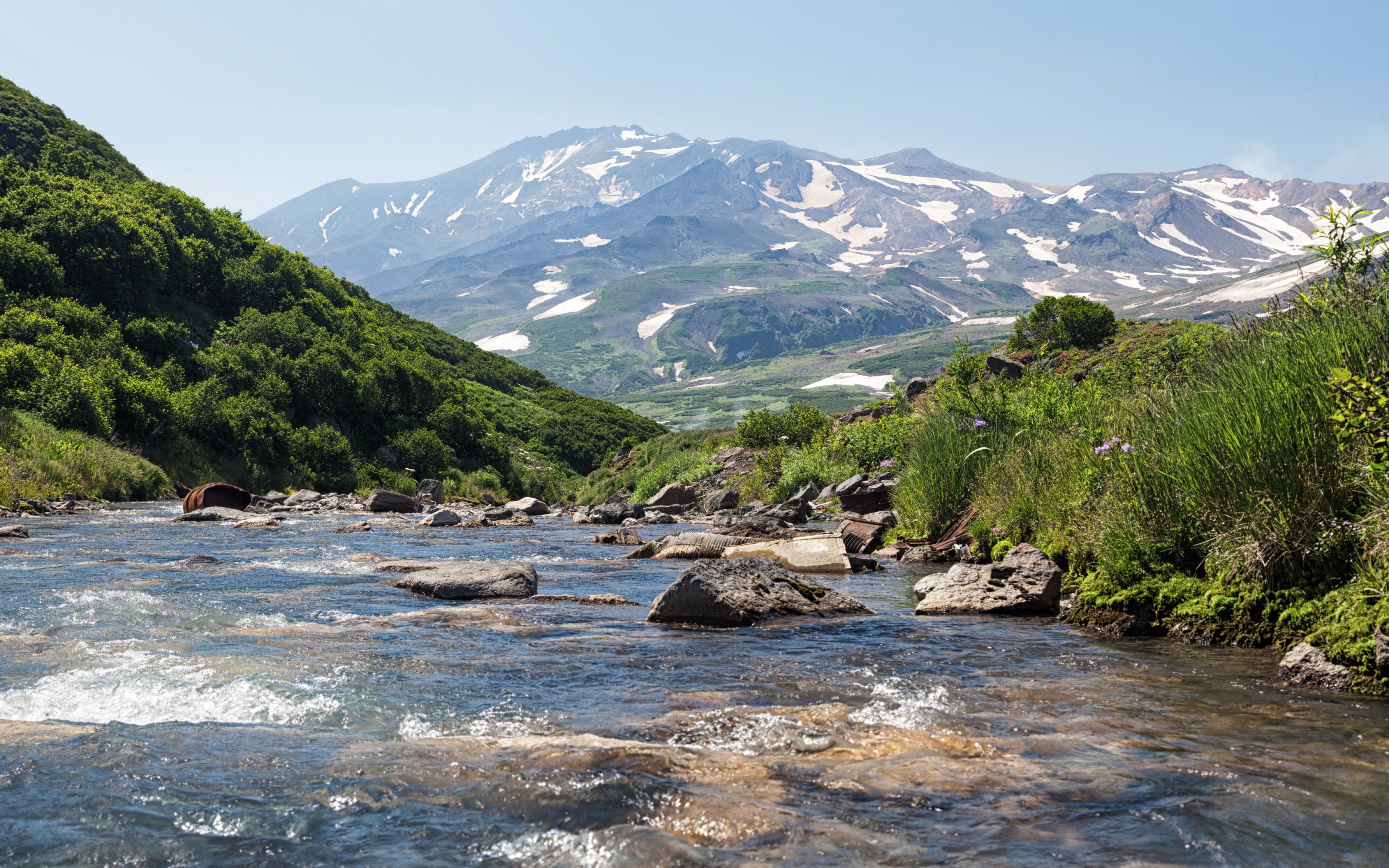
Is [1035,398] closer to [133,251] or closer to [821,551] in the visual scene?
[821,551]

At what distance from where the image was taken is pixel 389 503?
1350 inches

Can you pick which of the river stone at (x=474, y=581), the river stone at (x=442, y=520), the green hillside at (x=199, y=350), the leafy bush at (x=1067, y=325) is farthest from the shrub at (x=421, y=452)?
the river stone at (x=474, y=581)

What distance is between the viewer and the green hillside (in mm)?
35781

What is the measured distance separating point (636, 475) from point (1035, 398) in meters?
38.5

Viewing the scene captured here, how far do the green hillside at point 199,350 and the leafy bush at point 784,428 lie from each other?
17.6m

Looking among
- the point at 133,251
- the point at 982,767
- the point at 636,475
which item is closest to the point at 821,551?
the point at 982,767

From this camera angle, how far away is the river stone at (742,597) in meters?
9.42

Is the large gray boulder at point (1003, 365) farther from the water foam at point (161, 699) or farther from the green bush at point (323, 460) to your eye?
the green bush at point (323, 460)

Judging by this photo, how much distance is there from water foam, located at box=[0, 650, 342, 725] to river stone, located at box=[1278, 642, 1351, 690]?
6.88m

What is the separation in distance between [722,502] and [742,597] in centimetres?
2691

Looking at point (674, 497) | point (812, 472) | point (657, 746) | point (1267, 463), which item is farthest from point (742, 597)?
point (674, 497)

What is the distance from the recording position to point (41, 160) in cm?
5675

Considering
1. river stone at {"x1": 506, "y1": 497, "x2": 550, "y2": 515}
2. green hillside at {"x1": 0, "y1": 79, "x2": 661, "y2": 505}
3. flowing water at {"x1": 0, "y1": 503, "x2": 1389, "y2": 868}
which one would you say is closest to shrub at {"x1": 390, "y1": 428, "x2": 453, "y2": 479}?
green hillside at {"x1": 0, "y1": 79, "x2": 661, "y2": 505}

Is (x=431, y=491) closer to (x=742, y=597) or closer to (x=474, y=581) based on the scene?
(x=474, y=581)
